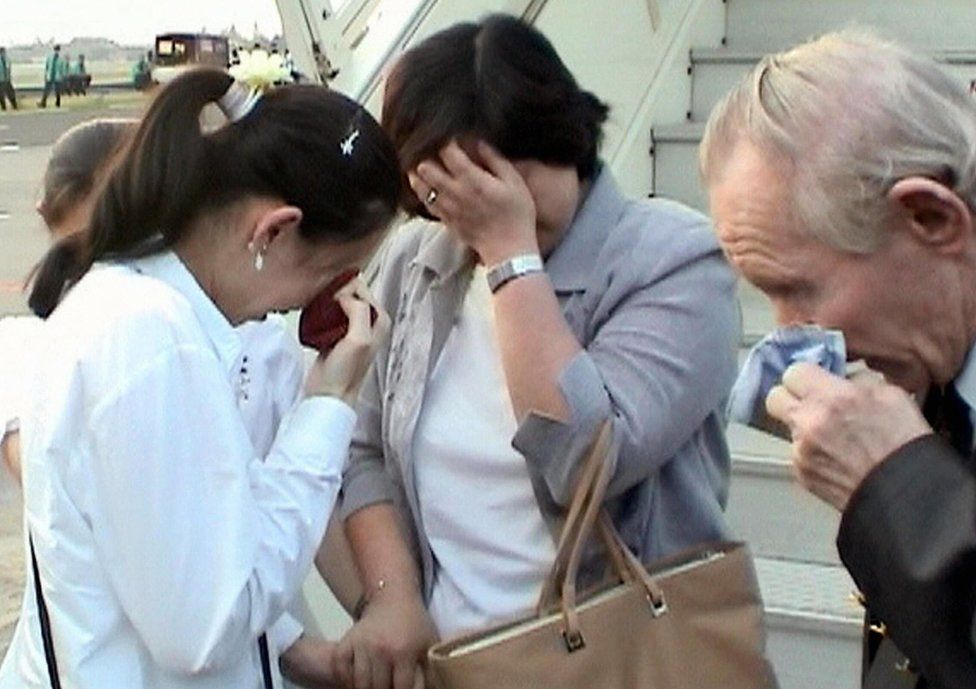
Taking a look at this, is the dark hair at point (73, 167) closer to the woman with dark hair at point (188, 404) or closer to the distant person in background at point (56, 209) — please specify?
the distant person in background at point (56, 209)

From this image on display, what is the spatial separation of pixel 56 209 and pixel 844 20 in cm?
238

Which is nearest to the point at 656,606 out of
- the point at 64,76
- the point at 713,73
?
the point at 713,73

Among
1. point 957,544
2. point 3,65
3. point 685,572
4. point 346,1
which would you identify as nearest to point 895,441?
point 957,544

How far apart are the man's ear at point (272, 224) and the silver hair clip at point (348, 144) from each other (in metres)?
0.08

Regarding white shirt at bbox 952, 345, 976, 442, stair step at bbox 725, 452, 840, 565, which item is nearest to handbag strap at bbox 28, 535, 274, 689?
white shirt at bbox 952, 345, 976, 442

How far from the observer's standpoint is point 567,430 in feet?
4.88

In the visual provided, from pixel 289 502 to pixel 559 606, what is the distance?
11.9 inches

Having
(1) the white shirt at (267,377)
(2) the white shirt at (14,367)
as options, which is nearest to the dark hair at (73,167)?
(2) the white shirt at (14,367)

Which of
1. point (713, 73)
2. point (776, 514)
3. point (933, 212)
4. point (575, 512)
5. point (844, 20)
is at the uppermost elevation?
point (933, 212)

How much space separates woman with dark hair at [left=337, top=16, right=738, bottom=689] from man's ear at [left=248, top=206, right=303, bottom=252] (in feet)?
0.62

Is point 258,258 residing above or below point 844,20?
above

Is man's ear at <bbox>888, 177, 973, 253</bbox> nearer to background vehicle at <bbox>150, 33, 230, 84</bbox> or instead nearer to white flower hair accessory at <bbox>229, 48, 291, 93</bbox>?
white flower hair accessory at <bbox>229, 48, 291, 93</bbox>

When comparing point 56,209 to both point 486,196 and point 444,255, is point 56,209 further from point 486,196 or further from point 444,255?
point 486,196

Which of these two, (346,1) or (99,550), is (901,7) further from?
(99,550)
